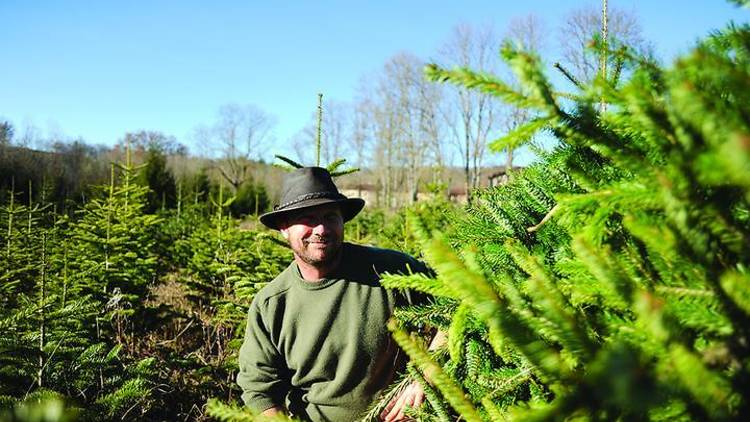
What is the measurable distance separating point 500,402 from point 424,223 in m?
0.62

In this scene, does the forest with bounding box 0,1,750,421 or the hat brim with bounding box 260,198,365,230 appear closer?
the forest with bounding box 0,1,750,421

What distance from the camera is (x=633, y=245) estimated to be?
93cm

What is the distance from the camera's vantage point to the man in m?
2.78

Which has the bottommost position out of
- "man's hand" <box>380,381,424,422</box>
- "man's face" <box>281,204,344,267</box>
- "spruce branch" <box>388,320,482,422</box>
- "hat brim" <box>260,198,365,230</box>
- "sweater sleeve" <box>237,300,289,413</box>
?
"sweater sleeve" <box>237,300,289,413</box>

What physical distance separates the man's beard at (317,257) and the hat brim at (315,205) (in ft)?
0.68

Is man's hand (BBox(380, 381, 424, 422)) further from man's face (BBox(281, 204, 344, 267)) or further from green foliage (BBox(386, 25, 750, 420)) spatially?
man's face (BBox(281, 204, 344, 267))

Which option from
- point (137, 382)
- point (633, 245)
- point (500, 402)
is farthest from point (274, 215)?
point (633, 245)

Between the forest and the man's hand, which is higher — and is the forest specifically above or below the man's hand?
above

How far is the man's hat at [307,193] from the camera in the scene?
2.98m

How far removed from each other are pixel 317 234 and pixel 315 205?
0.18 m

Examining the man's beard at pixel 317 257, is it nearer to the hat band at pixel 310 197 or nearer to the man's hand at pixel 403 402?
the hat band at pixel 310 197

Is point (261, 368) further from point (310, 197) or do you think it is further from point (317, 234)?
point (310, 197)

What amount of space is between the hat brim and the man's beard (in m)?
0.21

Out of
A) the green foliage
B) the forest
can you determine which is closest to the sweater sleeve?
the forest
